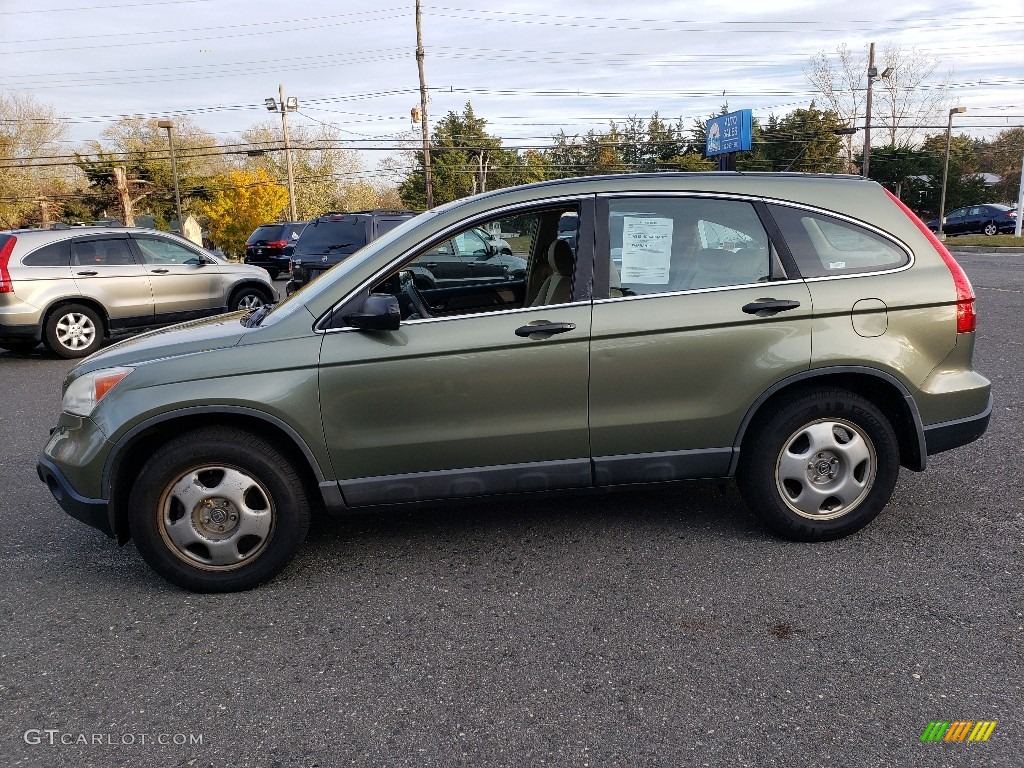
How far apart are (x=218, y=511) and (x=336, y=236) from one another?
1046 cm

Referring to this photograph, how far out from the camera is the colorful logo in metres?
2.51

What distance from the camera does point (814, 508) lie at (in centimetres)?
390

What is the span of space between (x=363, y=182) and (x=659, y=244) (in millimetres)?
71681

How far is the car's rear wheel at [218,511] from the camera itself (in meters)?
3.52

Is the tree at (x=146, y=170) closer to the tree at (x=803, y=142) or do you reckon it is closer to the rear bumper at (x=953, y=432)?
the tree at (x=803, y=142)

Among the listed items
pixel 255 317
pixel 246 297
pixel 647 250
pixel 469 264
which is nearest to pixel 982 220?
pixel 246 297

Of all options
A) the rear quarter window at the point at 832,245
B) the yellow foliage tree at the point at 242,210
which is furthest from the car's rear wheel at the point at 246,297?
the yellow foliage tree at the point at 242,210

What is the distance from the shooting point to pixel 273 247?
2391 centimetres

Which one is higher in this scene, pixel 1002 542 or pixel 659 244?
pixel 659 244

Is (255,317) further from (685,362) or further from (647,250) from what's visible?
(685,362)

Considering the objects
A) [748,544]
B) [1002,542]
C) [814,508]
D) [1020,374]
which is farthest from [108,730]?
[1020,374]

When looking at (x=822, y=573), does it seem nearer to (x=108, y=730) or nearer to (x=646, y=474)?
(x=646, y=474)

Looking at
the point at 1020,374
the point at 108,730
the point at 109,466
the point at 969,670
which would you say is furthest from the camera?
the point at 1020,374

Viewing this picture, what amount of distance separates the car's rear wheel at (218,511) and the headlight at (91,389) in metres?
0.39
